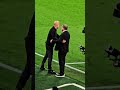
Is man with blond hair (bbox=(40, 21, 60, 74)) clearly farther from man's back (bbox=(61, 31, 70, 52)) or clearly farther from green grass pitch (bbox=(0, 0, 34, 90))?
green grass pitch (bbox=(0, 0, 34, 90))

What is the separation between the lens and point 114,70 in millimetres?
16094

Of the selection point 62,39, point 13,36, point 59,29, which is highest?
point 62,39

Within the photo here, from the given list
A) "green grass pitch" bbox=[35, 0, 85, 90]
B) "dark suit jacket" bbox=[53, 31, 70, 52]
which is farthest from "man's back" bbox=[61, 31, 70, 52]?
"green grass pitch" bbox=[35, 0, 85, 90]

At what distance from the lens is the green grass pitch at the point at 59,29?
14.7 metres

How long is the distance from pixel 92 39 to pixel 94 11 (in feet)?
23.1

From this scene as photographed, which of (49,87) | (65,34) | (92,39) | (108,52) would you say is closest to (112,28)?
(92,39)

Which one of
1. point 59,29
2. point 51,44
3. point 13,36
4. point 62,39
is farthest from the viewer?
point 59,29

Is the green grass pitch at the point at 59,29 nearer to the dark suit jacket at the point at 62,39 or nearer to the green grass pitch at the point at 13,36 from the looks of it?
the green grass pitch at the point at 13,36

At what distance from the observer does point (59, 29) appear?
80.8 feet

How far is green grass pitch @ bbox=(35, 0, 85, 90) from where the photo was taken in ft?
48.1

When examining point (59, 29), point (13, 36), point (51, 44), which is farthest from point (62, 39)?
point (59, 29)

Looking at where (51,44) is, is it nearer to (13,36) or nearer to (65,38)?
(65,38)

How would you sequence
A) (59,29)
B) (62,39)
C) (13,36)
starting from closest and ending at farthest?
(62,39) → (13,36) → (59,29)

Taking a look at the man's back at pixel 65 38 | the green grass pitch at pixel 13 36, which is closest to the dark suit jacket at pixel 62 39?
the man's back at pixel 65 38
